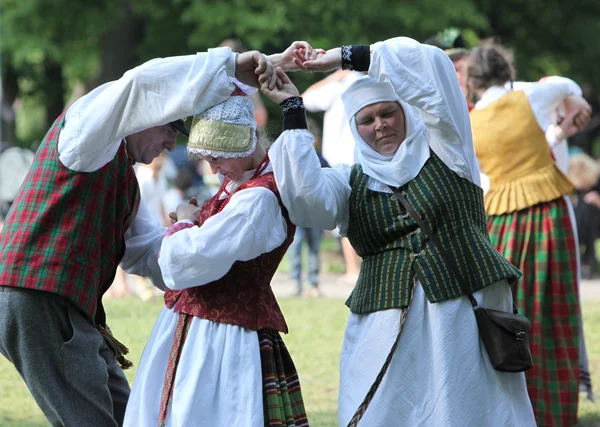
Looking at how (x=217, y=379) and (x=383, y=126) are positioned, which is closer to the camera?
(x=217, y=379)

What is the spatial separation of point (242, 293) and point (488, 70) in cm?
231

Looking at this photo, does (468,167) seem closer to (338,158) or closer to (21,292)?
(21,292)

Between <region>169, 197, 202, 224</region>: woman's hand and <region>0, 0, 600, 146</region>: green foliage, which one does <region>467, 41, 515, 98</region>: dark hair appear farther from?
<region>0, 0, 600, 146</region>: green foliage

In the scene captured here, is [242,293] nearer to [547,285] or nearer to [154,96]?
[154,96]

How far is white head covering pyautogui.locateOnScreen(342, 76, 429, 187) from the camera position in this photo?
345 centimetres

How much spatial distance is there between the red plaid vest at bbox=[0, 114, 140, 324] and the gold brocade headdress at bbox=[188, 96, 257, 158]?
1.23 feet

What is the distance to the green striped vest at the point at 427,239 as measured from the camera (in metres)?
3.43

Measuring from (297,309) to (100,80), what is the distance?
10.0 meters

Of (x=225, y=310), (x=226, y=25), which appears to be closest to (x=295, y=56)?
(x=225, y=310)

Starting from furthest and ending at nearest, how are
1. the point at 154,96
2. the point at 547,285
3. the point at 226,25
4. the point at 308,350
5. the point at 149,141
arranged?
the point at 226,25
the point at 308,350
the point at 547,285
the point at 149,141
the point at 154,96

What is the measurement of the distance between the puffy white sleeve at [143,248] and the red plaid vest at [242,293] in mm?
468

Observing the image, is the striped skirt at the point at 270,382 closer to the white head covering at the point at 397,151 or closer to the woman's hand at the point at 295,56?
the white head covering at the point at 397,151

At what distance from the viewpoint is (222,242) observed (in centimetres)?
318

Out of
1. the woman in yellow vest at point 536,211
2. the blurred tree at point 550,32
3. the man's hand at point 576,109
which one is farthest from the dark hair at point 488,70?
the blurred tree at point 550,32
